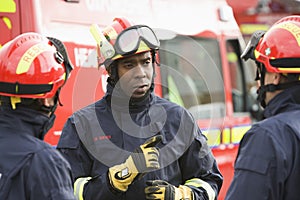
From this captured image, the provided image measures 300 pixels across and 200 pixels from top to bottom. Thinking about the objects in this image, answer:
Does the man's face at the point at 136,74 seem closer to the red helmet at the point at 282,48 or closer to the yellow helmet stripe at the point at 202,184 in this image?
the yellow helmet stripe at the point at 202,184

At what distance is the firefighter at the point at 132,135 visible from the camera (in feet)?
12.1

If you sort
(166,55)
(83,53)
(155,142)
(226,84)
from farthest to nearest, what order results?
(226,84)
(166,55)
(83,53)
(155,142)

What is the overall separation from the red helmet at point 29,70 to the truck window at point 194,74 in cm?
322

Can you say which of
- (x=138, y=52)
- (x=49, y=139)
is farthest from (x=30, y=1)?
(x=138, y=52)

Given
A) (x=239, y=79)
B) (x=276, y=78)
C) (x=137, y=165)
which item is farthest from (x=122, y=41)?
(x=239, y=79)

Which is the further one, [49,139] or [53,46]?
[49,139]

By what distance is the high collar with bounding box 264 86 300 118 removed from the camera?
3.21 meters

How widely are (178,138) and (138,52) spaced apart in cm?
52

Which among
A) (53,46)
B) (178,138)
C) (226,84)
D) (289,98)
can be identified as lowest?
(226,84)

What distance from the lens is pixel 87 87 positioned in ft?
18.0

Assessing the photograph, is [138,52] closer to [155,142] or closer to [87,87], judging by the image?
[155,142]

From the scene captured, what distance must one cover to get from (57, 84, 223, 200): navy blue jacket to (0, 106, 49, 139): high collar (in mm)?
695

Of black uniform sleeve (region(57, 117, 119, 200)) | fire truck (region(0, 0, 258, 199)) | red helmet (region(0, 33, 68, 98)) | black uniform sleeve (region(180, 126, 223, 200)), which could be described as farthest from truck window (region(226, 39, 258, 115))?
red helmet (region(0, 33, 68, 98))

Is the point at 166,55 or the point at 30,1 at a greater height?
the point at 30,1
